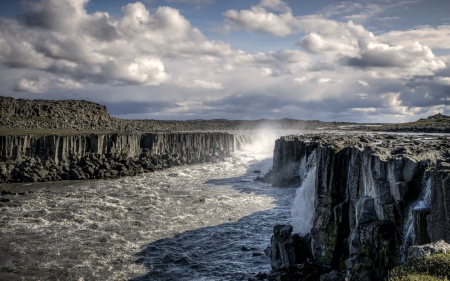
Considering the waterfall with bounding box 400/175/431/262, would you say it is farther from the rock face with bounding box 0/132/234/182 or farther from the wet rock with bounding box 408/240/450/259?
the rock face with bounding box 0/132/234/182

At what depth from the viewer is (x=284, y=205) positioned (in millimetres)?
36094

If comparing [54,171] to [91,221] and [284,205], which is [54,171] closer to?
[91,221]

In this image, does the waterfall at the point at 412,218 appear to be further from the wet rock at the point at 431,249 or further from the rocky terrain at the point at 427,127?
the rocky terrain at the point at 427,127

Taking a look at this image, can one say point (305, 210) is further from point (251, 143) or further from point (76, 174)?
point (251, 143)

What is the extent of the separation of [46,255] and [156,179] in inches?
1162

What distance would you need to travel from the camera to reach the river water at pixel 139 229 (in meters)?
21.5

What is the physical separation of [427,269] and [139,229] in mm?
22321

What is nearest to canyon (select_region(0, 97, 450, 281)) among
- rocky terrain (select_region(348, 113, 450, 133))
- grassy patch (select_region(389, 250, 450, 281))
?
grassy patch (select_region(389, 250, 450, 281))

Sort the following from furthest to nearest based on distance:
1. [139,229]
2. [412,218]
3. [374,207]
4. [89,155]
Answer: [89,155] → [139,229] → [374,207] → [412,218]

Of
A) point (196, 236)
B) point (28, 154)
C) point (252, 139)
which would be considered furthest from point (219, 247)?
point (252, 139)

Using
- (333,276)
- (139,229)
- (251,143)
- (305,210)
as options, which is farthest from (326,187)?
(251,143)

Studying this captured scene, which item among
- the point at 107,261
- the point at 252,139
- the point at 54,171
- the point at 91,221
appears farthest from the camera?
the point at 252,139

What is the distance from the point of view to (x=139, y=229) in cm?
2880

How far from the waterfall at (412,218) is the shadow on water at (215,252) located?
358 inches
